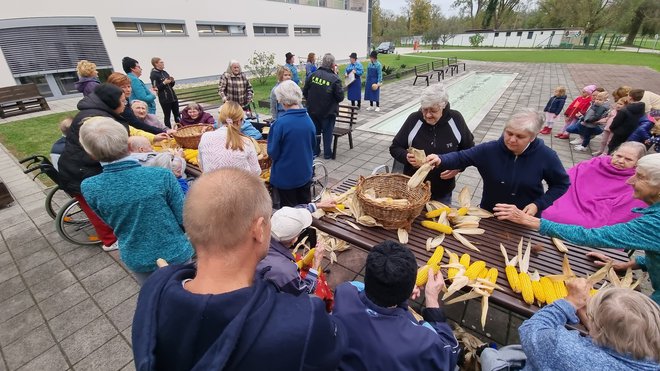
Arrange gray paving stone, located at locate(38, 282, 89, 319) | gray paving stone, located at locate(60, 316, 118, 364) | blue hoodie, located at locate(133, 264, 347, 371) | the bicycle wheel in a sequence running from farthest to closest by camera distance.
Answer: the bicycle wheel → gray paving stone, located at locate(38, 282, 89, 319) → gray paving stone, located at locate(60, 316, 118, 364) → blue hoodie, located at locate(133, 264, 347, 371)

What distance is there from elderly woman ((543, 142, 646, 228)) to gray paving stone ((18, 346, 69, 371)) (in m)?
5.08

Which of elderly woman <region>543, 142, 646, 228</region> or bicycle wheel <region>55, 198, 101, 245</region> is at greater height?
elderly woman <region>543, 142, 646, 228</region>

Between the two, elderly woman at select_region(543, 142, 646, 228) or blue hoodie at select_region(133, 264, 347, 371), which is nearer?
blue hoodie at select_region(133, 264, 347, 371)

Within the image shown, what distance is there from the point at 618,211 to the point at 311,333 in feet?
12.4

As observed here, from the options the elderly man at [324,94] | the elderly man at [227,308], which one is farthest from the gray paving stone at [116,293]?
the elderly man at [324,94]

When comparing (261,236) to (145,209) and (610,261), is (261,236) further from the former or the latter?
(610,261)

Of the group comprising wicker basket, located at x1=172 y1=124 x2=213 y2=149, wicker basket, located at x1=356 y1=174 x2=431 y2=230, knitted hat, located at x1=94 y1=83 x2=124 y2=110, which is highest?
knitted hat, located at x1=94 y1=83 x2=124 y2=110

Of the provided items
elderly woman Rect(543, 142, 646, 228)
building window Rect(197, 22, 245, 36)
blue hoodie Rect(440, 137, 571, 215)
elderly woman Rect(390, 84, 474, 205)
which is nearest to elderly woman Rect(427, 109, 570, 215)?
blue hoodie Rect(440, 137, 571, 215)

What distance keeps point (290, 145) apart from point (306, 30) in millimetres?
24794

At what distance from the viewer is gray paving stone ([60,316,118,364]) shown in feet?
8.16

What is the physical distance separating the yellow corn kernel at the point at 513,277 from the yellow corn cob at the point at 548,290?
0.14m

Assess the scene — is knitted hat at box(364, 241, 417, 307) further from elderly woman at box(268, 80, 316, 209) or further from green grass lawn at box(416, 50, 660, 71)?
green grass lawn at box(416, 50, 660, 71)

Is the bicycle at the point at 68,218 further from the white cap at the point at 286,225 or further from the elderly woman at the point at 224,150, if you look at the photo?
the white cap at the point at 286,225

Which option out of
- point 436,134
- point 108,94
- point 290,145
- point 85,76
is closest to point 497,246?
point 436,134
